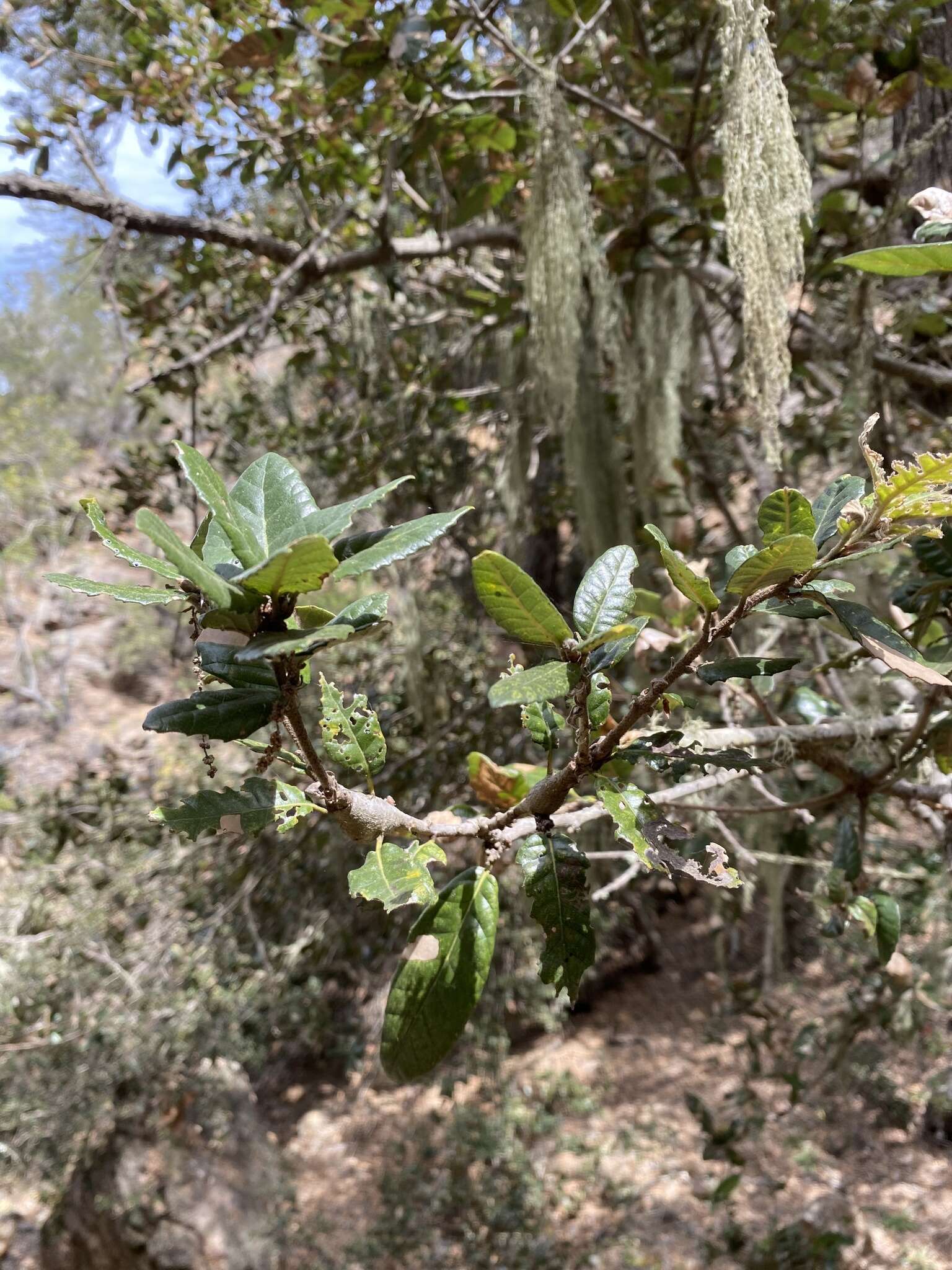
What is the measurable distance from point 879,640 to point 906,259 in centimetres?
25

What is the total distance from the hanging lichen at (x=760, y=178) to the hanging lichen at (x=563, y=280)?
38 cm

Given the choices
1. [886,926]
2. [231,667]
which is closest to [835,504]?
[231,667]

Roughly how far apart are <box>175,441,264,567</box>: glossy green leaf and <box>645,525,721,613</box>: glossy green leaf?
22 centimetres

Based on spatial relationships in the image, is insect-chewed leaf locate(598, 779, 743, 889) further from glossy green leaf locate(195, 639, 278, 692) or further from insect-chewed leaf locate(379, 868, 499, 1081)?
glossy green leaf locate(195, 639, 278, 692)

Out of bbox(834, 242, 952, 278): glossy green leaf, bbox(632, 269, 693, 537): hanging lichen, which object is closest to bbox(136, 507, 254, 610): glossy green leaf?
bbox(834, 242, 952, 278): glossy green leaf

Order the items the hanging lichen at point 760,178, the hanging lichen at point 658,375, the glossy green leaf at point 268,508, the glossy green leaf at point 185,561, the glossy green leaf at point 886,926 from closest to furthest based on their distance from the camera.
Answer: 1. the glossy green leaf at point 185,561
2. the glossy green leaf at point 268,508
3. the glossy green leaf at point 886,926
4. the hanging lichen at point 760,178
5. the hanging lichen at point 658,375

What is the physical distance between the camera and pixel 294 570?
383 millimetres

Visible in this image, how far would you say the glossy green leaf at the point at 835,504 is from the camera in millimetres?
470

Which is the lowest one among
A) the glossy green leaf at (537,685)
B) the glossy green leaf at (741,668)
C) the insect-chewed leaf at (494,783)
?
the insect-chewed leaf at (494,783)

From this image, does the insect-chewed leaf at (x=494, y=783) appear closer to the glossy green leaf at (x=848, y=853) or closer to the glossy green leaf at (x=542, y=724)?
the glossy green leaf at (x=542, y=724)

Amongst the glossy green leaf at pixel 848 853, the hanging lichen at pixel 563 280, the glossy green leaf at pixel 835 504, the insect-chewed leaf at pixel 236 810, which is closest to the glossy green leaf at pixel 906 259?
the glossy green leaf at pixel 835 504

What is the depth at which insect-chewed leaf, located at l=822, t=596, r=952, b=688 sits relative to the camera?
0.44 meters

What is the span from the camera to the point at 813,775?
5.83 feet

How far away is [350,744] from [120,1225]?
288 cm
